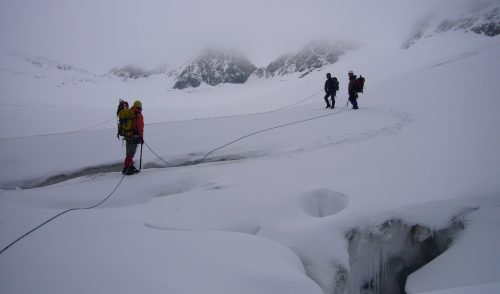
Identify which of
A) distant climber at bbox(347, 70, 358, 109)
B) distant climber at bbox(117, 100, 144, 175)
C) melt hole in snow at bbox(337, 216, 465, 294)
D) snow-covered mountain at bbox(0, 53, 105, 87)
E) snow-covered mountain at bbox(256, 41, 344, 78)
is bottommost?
melt hole in snow at bbox(337, 216, 465, 294)

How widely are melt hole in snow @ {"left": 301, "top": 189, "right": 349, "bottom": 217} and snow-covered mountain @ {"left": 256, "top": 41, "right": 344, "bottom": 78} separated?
359ft

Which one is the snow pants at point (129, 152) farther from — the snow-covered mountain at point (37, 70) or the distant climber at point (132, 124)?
the snow-covered mountain at point (37, 70)

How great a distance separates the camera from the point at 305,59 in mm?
121062

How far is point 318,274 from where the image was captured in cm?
341

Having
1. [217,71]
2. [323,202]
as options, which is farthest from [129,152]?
[217,71]

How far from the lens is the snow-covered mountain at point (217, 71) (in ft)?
480

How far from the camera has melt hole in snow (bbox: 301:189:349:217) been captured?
4609 millimetres

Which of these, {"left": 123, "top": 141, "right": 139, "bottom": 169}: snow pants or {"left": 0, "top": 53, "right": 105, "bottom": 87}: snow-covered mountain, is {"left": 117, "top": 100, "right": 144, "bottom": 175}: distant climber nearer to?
{"left": 123, "top": 141, "right": 139, "bottom": 169}: snow pants

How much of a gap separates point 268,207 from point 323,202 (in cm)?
92

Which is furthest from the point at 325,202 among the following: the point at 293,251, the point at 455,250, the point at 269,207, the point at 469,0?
the point at 469,0

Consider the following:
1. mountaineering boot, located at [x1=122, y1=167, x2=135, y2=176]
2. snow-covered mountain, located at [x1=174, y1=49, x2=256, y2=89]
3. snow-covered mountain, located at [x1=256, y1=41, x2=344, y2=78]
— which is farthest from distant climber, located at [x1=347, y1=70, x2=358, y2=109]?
snow-covered mountain, located at [x1=174, y1=49, x2=256, y2=89]

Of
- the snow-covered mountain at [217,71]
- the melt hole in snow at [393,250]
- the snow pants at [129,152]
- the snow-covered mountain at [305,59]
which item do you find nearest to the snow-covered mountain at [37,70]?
the snow-covered mountain at [217,71]

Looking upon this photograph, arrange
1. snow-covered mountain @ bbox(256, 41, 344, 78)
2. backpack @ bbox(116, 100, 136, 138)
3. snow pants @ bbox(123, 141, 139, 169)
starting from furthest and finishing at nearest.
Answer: snow-covered mountain @ bbox(256, 41, 344, 78)
snow pants @ bbox(123, 141, 139, 169)
backpack @ bbox(116, 100, 136, 138)

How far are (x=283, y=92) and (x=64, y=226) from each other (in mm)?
26187
